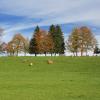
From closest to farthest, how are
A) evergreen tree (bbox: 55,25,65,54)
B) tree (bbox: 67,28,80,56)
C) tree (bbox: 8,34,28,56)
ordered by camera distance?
tree (bbox: 67,28,80,56)
evergreen tree (bbox: 55,25,65,54)
tree (bbox: 8,34,28,56)

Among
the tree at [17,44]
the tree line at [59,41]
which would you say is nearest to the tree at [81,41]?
the tree line at [59,41]

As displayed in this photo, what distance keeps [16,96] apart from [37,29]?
109 metres

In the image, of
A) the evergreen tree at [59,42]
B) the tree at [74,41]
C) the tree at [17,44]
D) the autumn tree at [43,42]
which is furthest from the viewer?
the tree at [17,44]

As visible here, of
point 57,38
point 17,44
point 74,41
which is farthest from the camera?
point 17,44

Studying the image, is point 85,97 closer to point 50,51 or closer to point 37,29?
point 50,51

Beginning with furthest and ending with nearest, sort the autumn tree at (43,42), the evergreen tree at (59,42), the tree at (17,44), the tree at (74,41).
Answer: the tree at (17,44) < the evergreen tree at (59,42) < the autumn tree at (43,42) < the tree at (74,41)

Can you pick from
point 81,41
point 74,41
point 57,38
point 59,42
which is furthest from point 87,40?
point 57,38

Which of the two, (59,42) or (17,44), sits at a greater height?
(17,44)

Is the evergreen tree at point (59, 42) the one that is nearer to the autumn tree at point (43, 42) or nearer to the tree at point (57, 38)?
the tree at point (57, 38)

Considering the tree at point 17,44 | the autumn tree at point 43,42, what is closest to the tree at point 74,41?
the autumn tree at point 43,42

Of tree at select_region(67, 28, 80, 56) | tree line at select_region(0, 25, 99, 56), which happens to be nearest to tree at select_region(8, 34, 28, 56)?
tree line at select_region(0, 25, 99, 56)

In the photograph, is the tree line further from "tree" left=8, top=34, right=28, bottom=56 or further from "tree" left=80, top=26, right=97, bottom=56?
"tree" left=8, top=34, right=28, bottom=56

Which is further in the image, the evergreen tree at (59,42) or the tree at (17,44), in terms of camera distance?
the tree at (17,44)

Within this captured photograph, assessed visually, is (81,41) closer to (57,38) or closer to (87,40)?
(87,40)
